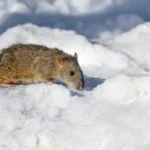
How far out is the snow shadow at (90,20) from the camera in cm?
1056

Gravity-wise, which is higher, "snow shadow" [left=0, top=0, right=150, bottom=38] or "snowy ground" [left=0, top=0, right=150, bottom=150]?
"snow shadow" [left=0, top=0, right=150, bottom=38]

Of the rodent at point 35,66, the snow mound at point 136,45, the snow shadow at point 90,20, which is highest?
the snow shadow at point 90,20

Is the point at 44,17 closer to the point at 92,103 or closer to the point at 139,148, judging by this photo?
the point at 92,103

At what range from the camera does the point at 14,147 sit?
18.0 feet

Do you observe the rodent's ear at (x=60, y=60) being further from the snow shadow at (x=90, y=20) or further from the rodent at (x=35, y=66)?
the snow shadow at (x=90, y=20)

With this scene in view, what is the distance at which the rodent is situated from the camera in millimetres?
7289

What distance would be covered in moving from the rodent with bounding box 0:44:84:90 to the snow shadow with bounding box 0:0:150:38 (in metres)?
2.94

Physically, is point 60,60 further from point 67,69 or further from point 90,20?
point 90,20

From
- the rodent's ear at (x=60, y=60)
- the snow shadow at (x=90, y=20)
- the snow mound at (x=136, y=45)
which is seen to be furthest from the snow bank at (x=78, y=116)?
the snow shadow at (x=90, y=20)

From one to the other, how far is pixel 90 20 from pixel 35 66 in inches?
143

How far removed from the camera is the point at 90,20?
10.9 meters

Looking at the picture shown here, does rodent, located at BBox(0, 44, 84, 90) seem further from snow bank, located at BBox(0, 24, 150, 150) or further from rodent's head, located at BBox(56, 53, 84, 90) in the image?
snow bank, located at BBox(0, 24, 150, 150)

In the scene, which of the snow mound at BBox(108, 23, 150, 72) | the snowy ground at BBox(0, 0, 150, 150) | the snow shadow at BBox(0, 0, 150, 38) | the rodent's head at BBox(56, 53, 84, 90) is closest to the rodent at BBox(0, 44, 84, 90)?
the rodent's head at BBox(56, 53, 84, 90)

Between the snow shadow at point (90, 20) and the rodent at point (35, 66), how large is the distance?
9.64 ft
